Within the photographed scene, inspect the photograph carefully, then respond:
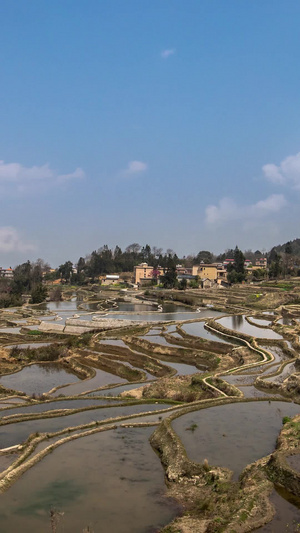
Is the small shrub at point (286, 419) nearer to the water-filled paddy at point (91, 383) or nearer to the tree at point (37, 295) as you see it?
the water-filled paddy at point (91, 383)

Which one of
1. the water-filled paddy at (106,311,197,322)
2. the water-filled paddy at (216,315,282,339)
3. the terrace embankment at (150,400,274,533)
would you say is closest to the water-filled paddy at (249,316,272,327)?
the water-filled paddy at (216,315,282,339)

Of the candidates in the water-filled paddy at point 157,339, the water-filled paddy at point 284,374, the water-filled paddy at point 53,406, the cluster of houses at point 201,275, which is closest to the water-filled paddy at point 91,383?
the water-filled paddy at point 53,406

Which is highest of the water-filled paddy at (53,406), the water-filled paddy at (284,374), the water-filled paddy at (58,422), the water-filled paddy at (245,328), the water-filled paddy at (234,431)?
the water-filled paddy at (245,328)

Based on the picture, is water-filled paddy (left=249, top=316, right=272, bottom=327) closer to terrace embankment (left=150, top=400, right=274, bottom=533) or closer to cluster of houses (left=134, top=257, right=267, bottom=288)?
terrace embankment (left=150, top=400, right=274, bottom=533)

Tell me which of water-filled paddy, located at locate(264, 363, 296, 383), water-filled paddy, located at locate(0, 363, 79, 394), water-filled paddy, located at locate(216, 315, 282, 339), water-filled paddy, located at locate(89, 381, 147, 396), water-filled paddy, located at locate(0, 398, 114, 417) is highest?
water-filled paddy, located at locate(216, 315, 282, 339)

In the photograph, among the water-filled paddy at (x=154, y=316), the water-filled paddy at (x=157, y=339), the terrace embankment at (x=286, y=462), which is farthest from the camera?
the water-filled paddy at (x=154, y=316)

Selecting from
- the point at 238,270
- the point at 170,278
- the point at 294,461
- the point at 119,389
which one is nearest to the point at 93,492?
the point at 294,461
